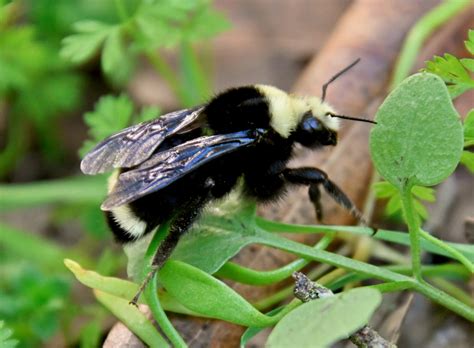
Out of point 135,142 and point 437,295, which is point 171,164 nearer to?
point 135,142

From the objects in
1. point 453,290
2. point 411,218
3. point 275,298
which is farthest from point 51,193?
point 411,218

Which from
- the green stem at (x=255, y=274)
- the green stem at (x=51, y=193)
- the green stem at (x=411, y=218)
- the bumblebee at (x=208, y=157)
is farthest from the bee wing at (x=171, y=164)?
the green stem at (x=51, y=193)

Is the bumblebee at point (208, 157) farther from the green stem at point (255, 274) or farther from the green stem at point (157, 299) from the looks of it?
the green stem at point (255, 274)

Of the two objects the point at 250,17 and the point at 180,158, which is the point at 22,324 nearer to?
the point at 180,158

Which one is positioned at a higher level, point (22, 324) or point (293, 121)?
point (293, 121)

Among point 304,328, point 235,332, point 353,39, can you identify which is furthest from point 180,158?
point 353,39

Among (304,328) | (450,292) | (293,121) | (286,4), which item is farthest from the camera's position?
(286,4)
